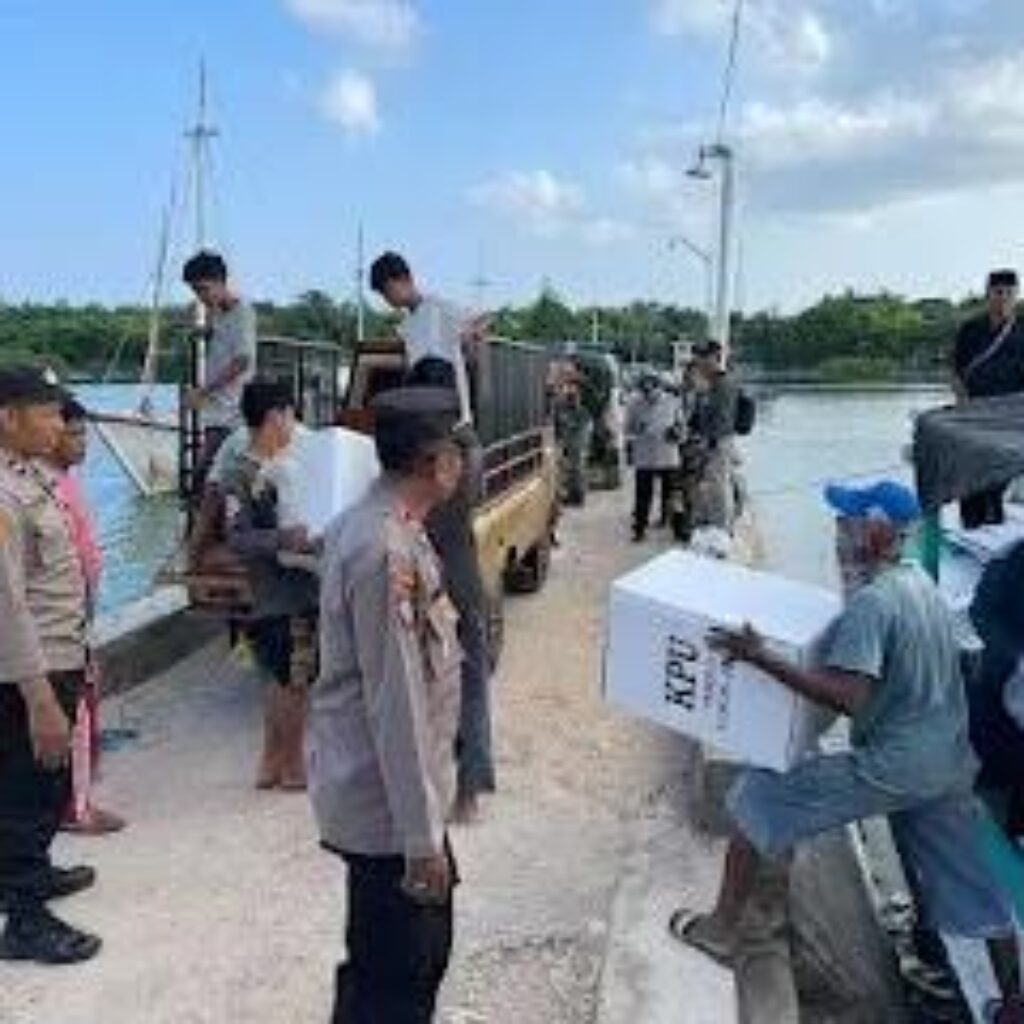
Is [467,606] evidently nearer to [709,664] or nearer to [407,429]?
[709,664]

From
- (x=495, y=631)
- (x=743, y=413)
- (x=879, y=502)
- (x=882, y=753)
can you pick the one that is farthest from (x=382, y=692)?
(x=743, y=413)

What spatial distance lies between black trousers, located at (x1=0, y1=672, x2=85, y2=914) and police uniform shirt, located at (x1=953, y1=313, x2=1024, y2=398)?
640 centimetres

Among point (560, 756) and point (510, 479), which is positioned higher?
point (510, 479)

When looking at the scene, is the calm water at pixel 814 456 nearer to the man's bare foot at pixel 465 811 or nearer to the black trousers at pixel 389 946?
the man's bare foot at pixel 465 811

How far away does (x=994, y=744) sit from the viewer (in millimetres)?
5742

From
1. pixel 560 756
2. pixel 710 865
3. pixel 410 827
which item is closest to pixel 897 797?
pixel 710 865

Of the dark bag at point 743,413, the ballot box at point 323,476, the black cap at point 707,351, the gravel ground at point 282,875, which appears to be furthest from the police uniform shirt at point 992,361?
the black cap at point 707,351

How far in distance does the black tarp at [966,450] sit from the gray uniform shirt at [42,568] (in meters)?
2.94

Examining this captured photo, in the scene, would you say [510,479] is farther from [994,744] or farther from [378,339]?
[994,744]

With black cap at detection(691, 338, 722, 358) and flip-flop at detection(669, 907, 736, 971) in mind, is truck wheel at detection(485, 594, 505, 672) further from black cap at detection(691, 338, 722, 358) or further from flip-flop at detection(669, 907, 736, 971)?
black cap at detection(691, 338, 722, 358)

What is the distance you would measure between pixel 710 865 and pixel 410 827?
9.47 feet

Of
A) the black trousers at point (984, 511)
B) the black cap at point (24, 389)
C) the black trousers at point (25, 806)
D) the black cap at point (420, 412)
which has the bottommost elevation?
the black trousers at point (25, 806)

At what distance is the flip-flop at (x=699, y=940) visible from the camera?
586 centimetres

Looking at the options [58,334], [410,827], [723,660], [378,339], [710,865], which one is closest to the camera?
[410,827]
